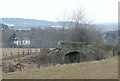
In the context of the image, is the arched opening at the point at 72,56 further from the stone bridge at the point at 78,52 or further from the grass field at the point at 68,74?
the grass field at the point at 68,74

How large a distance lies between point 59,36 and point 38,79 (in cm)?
3302

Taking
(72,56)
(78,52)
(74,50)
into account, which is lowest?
(72,56)

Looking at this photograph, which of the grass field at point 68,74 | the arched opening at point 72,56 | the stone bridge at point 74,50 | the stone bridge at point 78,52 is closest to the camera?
the grass field at point 68,74

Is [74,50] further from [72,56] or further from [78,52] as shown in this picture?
[72,56]

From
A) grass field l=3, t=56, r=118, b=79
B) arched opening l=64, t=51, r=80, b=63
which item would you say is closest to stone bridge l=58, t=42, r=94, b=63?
arched opening l=64, t=51, r=80, b=63

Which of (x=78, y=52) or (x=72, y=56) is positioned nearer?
(x=78, y=52)

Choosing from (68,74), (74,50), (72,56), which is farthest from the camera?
(72,56)

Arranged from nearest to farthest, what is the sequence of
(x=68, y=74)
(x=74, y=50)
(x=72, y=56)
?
(x=68, y=74)
(x=74, y=50)
(x=72, y=56)

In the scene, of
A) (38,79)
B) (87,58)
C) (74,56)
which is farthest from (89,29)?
(38,79)

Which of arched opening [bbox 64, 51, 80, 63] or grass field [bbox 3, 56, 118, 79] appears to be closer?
grass field [bbox 3, 56, 118, 79]

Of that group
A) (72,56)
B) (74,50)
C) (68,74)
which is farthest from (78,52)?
(68,74)

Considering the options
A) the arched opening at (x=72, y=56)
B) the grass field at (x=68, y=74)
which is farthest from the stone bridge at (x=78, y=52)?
the grass field at (x=68, y=74)

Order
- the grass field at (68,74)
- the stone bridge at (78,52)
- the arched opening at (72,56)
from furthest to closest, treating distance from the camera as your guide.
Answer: the arched opening at (72,56) → the stone bridge at (78,52) → the grass field at (68,74)

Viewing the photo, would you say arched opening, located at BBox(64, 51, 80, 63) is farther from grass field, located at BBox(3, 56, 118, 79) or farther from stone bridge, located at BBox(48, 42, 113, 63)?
grass field, located at BBox(3, 56, 118, 79)
